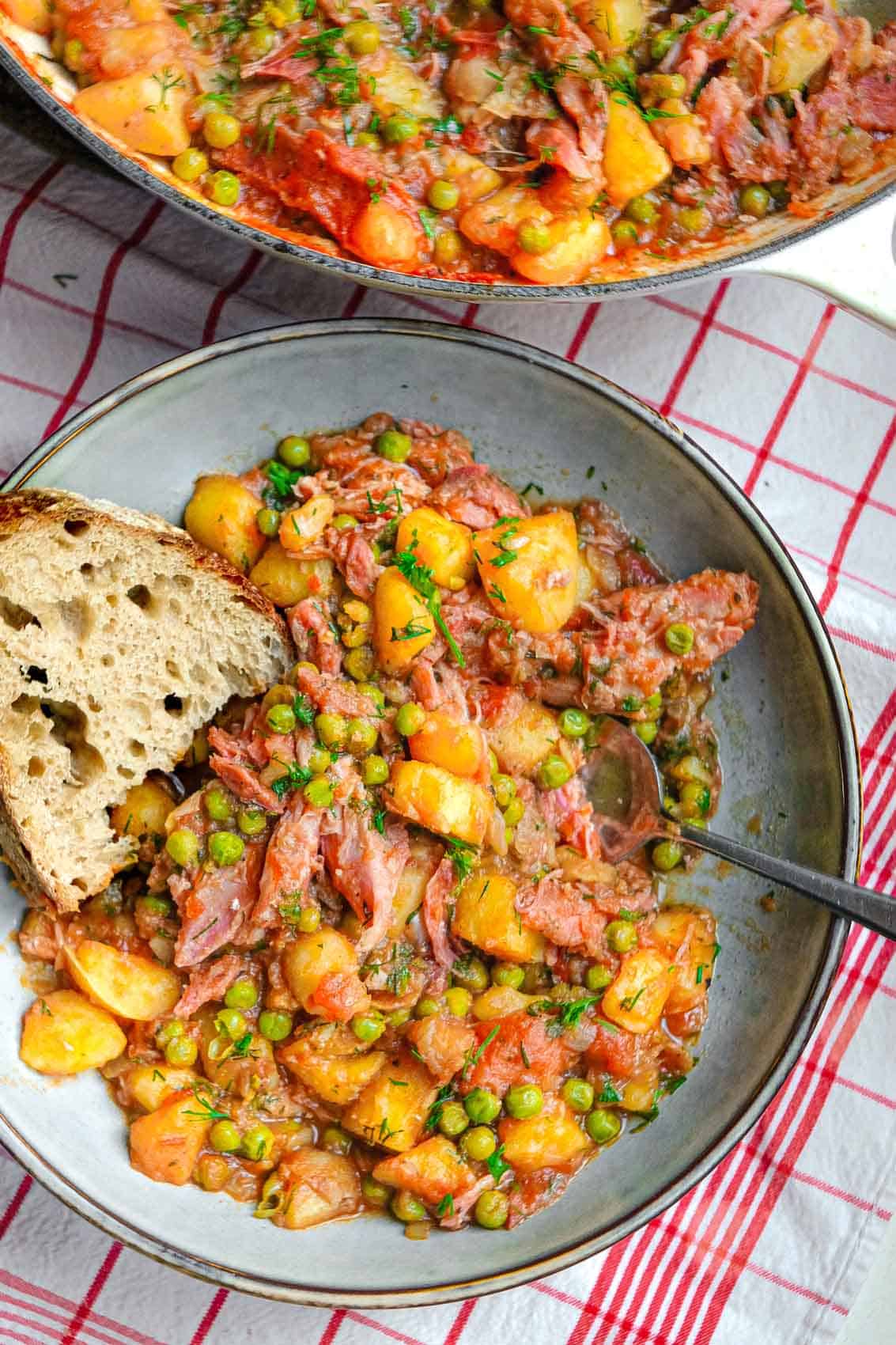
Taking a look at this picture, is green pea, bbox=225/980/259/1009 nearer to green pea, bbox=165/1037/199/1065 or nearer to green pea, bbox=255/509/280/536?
green pea, bbox=165/1037/199/1065

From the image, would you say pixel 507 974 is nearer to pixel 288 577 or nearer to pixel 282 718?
pixel 282 718

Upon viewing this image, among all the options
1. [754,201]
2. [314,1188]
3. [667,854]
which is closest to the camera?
[314,1188]

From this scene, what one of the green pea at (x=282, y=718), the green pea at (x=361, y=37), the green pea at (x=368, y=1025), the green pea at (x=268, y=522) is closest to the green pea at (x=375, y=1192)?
the green pea at (x=368, y=1025)

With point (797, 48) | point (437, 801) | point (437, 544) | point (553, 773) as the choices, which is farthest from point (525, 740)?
point (797, 48)

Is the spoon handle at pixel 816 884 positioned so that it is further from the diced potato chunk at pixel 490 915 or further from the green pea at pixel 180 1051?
the green pea at pixel 180 1051

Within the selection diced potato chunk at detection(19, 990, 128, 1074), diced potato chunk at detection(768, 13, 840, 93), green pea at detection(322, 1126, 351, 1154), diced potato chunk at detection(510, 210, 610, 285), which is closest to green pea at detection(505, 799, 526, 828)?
green pea at detection(322, 1126, 351, 1154)

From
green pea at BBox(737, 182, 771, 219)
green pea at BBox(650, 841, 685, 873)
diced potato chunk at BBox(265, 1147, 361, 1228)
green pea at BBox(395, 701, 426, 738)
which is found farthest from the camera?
green pea at BBox(650, 841, 685, 873)
